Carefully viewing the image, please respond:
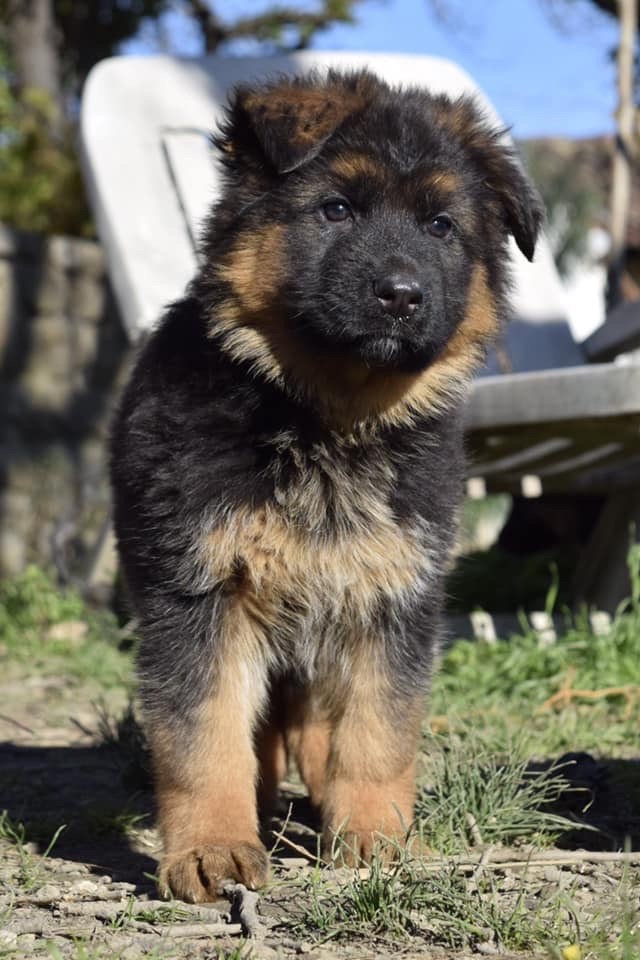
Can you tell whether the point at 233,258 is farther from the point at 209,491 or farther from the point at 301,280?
the point at 209,491

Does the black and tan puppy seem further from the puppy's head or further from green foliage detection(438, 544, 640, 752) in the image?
green foliage detection(438, 544, 640, 752)

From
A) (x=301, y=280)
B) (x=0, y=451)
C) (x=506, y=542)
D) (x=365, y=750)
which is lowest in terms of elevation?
(x=506, y=542)

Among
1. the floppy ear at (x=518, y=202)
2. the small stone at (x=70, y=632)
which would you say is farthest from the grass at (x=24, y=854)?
the small stone at (x=70, y=632)

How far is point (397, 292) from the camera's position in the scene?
9.05 ft

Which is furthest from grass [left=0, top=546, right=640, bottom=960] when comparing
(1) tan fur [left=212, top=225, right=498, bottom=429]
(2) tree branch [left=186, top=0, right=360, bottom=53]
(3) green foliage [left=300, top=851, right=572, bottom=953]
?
(2) tree branch [left=186, top=0, right=360, bottom=53]

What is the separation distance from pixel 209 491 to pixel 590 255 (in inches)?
596

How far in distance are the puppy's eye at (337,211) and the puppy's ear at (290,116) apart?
117mm

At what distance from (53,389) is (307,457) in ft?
17.6

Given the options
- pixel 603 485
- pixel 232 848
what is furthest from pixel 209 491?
pixel 603 485

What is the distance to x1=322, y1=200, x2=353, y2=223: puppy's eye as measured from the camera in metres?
2.93

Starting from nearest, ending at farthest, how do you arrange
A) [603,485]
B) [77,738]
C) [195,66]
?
[77,738] → [603,485] → [195,66]

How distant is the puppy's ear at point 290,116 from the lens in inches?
113

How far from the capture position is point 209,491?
274 centimetres

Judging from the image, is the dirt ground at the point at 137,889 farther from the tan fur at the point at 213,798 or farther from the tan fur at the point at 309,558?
the tan fur at the point at 309,558
